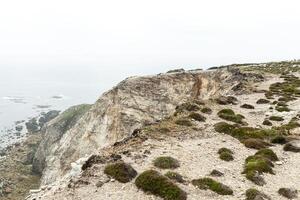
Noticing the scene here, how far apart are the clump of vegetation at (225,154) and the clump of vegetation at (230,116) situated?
32.0ft

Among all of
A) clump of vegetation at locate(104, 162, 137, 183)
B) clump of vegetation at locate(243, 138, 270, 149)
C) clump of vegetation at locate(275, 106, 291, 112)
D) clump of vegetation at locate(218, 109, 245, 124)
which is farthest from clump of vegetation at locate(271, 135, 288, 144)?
clump of vegetation at locate(104, 162, 137, 183)

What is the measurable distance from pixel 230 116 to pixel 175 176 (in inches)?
709

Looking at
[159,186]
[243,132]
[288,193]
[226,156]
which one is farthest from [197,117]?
[159,186]

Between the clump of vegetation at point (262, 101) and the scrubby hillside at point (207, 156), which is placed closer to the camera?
the scrubby hillside at point (207, 156)

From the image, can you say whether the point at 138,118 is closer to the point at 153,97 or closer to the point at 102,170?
the point at 153,97

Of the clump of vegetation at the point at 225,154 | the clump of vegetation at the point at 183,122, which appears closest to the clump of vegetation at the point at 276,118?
the clump of vegetation at the point at 183,122

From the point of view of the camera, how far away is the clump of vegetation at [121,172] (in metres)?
23.6

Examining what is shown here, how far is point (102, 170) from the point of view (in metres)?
24.6

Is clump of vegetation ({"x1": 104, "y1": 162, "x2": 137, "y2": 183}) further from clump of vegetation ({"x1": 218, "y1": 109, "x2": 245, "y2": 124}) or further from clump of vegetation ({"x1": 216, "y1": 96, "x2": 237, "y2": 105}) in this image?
clump of vegetation ({"x1": 216, "y1": 96, "x2": 237, "y2": 105})

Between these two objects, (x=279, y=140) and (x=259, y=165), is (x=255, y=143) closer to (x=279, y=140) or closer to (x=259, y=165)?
(x=279, y=140)

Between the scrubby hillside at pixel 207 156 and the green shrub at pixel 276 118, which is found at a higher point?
the scrubby hillside at pixel 207 156

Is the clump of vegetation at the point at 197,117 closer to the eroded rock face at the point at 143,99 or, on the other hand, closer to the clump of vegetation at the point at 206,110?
the clump of vegetation at the point at 206,110

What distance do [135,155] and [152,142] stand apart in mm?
3554

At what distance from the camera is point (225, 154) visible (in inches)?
1158
